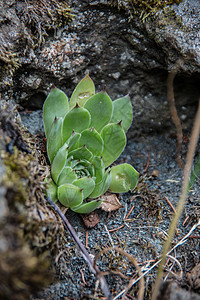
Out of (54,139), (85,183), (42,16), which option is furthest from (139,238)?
(42,16)

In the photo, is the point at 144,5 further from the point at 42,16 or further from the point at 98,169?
the point at 98,169

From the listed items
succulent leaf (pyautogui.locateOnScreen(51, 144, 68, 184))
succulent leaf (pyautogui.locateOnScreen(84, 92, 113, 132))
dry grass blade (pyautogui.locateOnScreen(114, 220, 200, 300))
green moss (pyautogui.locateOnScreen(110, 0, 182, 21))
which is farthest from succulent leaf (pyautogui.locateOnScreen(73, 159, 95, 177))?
green moss (pyautogui.locateOnScreen(110, 0, 182, 21))

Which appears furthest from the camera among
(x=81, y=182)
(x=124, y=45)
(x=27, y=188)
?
(x=124, y=45)

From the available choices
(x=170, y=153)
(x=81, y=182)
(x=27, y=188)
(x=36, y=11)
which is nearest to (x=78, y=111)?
(x=81, y=182)

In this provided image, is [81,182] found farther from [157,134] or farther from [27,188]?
[157,134]

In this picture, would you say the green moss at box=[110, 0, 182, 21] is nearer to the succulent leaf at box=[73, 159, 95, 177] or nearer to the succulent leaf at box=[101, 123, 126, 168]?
the succulent leaf at box=[101, 123, 126, 168]
